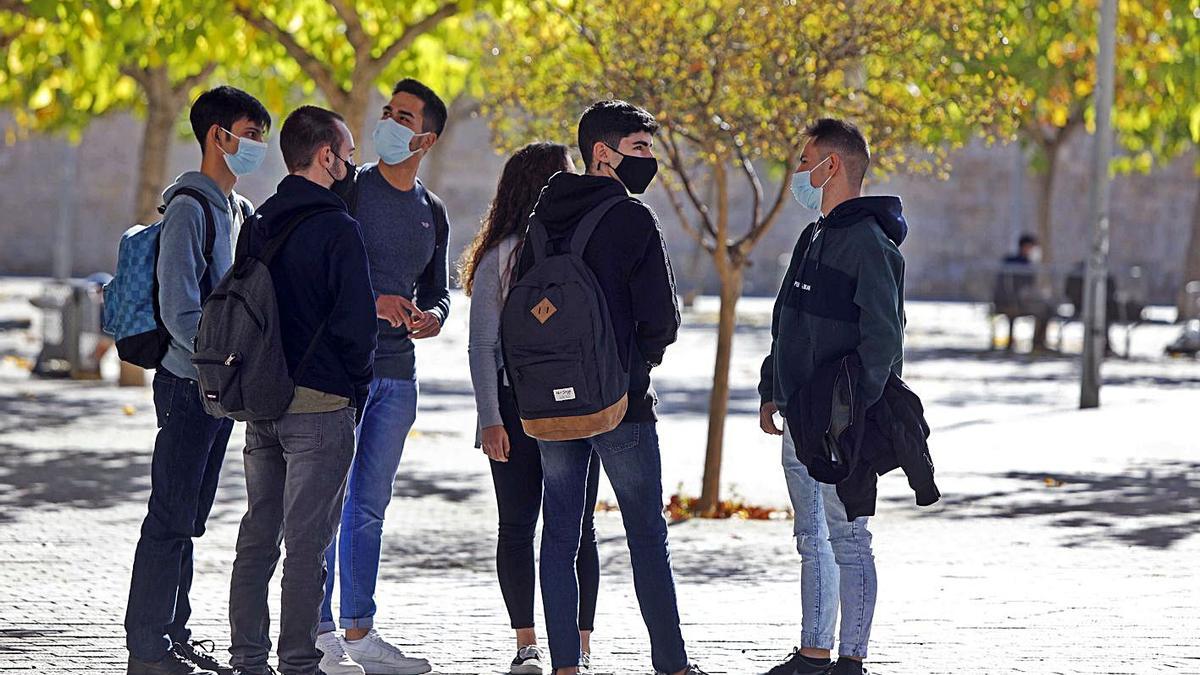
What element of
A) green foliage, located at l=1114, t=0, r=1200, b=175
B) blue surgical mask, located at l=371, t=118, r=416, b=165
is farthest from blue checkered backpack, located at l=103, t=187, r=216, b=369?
green foliage, located at l=1114, t=0, r=1200, b=175

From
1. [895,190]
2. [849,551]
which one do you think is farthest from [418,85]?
[895,190]

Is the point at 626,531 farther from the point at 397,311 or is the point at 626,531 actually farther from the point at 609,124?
the point at 609,124

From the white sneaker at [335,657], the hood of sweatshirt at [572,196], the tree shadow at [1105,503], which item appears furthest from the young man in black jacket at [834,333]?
the tree shadow at [1105,503]

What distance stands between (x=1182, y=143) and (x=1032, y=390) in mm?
9835

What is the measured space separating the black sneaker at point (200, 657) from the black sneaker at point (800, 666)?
5.60ft

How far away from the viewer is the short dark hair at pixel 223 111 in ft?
20.1

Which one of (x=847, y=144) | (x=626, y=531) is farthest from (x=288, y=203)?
(x=847, y=144)

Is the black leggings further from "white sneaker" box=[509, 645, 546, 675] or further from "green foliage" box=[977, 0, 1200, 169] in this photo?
"green foliage" box=[977, 0, 1200, 169]

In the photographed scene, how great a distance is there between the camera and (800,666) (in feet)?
20.8

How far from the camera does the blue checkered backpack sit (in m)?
6.04

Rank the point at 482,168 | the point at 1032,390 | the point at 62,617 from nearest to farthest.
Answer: the point at 62,617
the point at 1032,390
the point at 482,168

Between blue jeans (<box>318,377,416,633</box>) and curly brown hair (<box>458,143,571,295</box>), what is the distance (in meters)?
0.52

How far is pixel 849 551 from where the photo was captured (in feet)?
20.5

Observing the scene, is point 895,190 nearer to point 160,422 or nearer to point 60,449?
point 60,449
